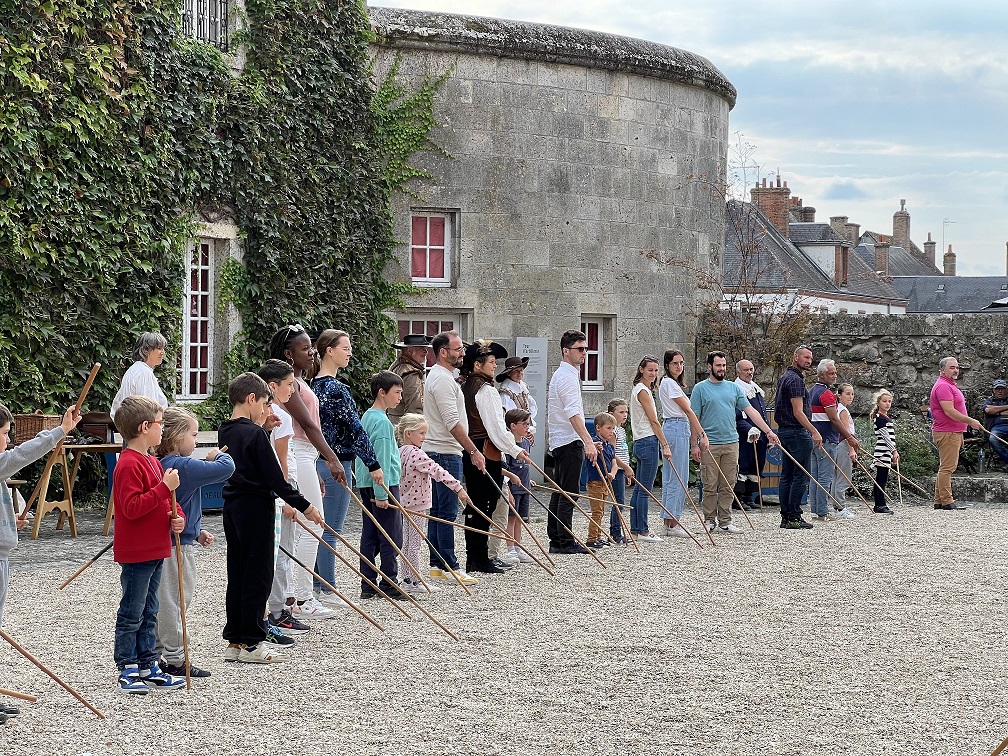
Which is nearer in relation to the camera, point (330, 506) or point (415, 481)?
point (330, 506)

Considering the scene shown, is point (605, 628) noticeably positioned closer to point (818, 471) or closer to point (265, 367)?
point (265, 367)

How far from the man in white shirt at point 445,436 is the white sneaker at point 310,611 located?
1332mm

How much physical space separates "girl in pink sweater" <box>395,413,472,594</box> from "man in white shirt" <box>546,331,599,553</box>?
1869 millimetres

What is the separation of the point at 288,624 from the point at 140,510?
1734 mm

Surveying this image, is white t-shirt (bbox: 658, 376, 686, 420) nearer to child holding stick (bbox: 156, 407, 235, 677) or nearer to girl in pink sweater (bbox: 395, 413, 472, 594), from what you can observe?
girl in pink sweater (bbox: 395, 413, 472, 594)

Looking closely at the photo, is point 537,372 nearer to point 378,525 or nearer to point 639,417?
point 639,417

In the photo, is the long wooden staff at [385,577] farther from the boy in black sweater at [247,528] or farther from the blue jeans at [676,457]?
the blue jeans at [676,457]

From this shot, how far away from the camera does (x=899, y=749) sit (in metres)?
4.89

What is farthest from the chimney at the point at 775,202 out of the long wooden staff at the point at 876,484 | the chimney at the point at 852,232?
the long wooden staff at the point at 876,484

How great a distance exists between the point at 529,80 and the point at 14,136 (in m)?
6.31

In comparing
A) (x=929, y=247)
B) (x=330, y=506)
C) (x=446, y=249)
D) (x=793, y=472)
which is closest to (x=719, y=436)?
(x=793, y=472)

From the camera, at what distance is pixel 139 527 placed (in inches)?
220

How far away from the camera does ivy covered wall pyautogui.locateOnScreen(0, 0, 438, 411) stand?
11.3m

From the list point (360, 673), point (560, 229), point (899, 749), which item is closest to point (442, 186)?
point (560, 229)
